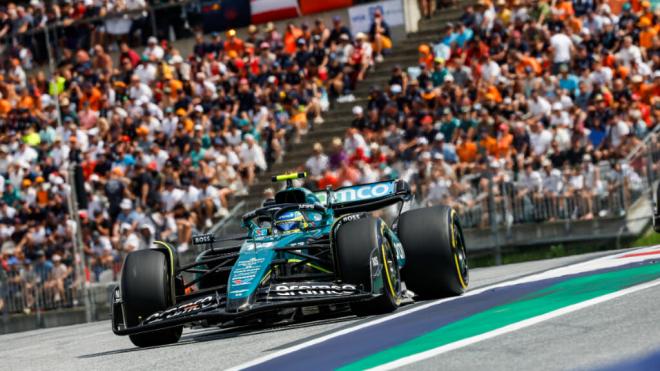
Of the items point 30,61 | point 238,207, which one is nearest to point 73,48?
point 30,61

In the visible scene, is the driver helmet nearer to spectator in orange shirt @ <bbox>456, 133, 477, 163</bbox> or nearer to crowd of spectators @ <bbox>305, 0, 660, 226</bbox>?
crowd of spectators @ <bbox>305, 0, 660, 226</bbox>

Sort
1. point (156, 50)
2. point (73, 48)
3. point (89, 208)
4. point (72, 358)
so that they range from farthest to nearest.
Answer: point (73, 48), point (156, 50), point (89, 208), point (72, 358)

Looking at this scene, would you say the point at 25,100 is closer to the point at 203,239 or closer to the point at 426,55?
the point at 426,55

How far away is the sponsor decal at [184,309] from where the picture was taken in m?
11.7

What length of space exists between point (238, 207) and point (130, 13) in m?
11.1

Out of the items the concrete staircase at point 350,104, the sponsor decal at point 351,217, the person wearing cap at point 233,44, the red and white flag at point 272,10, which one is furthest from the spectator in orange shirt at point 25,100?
the sponsor decal at point 351,217

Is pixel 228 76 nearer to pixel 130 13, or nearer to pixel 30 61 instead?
pixel 130 13

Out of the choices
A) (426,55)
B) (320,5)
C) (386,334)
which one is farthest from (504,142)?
(386,334)

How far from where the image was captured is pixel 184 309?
11797 mm

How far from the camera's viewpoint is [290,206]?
42.6 feet

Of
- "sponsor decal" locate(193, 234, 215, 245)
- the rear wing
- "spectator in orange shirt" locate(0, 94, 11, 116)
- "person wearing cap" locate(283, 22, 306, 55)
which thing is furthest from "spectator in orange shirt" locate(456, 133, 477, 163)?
"spectator in orange shirt" locate(0, 94, 11, 116)

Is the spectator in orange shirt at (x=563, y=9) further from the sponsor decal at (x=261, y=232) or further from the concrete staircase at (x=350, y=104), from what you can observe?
the sponsor decal at (x=261, y=232)

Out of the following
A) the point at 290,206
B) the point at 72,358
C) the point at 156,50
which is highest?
the point at 156,50

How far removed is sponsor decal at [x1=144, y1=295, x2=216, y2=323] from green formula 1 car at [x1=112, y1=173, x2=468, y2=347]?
0.01m
